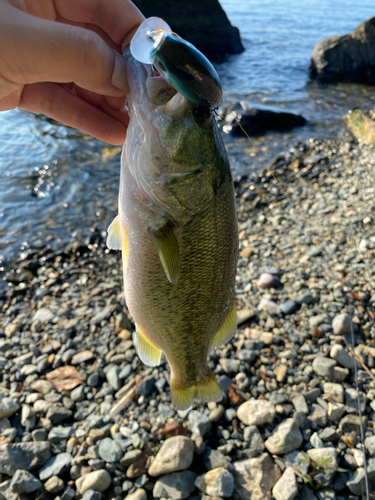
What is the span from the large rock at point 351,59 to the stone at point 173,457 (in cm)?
2143

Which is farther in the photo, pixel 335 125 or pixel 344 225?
pixel 335 125

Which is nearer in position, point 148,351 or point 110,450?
point 148,351

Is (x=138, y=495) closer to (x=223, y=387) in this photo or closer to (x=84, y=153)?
(x=223, y=387)

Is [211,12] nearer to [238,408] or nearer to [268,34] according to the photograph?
[268,34]

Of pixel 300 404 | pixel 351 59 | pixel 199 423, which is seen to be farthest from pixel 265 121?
pixel 199 423

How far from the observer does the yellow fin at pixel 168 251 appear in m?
2.14

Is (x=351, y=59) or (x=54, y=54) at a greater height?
(x=54, y=54)

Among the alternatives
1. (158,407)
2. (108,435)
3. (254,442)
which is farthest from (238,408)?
(108,435)

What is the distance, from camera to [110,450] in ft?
11.7

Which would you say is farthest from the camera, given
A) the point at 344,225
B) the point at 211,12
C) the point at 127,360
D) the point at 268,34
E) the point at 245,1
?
the point at 245,1

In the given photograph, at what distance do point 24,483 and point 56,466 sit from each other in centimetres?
29

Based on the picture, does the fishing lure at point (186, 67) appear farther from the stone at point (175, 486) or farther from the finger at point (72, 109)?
the stone at point (175, 486)

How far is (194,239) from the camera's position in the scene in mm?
2252

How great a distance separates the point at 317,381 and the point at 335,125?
12274 mm
